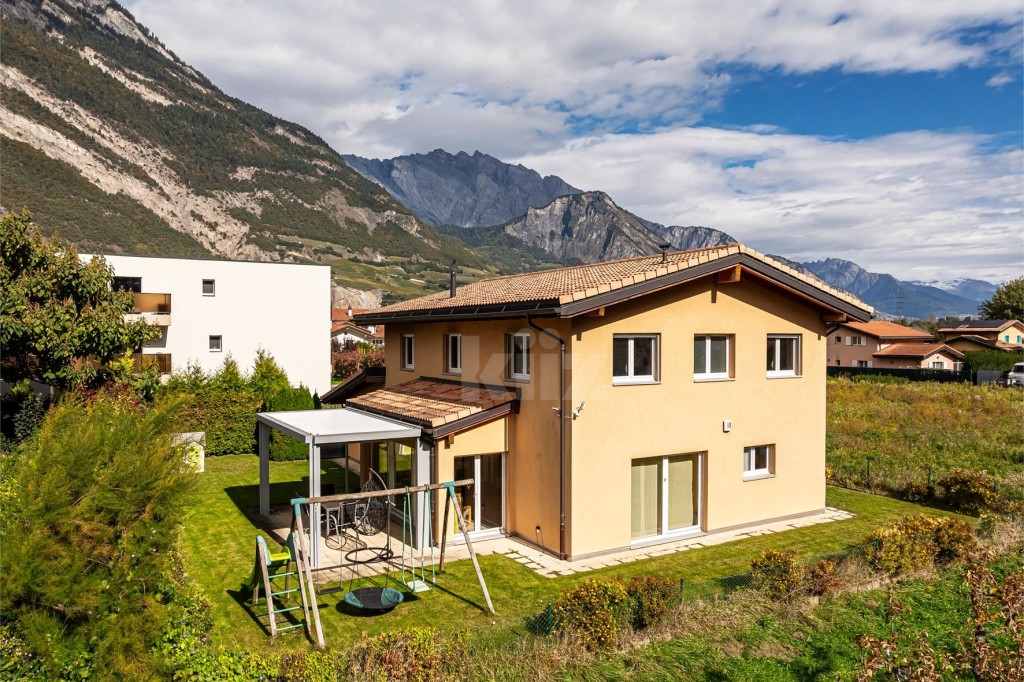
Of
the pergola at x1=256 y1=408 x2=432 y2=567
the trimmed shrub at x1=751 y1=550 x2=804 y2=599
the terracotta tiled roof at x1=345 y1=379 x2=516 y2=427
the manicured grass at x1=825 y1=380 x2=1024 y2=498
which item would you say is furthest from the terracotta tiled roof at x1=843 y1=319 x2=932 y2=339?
the pergola at x1=256 y1=408 x2=432 y2=567

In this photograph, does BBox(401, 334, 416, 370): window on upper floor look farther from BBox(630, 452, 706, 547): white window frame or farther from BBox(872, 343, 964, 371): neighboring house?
BBox(872, 343, 964, 371): neighboring house

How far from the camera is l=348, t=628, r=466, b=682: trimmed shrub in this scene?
768 cm

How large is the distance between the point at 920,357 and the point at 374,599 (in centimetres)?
6563

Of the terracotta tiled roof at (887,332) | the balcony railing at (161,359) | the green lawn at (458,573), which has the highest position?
the terracotta tiled roof at (887,332)

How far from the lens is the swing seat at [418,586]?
40.0ft

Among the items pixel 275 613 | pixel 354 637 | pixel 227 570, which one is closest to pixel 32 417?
pixel 227 570

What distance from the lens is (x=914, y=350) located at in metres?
64.6

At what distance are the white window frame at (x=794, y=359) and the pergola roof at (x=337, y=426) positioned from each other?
9.16 m

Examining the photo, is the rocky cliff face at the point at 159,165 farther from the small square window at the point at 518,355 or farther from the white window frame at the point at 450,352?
the small square window at the point at 518,355

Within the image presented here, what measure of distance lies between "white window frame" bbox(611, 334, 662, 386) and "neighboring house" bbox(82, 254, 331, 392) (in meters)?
25.0

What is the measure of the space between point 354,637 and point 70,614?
4.63m

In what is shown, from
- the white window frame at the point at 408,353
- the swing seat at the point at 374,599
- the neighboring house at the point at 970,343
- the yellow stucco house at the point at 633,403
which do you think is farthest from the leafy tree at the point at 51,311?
the neighboring house at the point at 970,343

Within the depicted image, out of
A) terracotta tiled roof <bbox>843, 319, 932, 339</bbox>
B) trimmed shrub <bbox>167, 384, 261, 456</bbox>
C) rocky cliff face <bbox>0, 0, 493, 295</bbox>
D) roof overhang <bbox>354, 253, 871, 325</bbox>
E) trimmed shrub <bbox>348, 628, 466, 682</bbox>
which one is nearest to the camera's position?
trimmed shrub <bbox>348, 628, 466, 682</bbox>

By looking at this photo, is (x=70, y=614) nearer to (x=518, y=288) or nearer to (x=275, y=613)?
(x=275, y=613)
